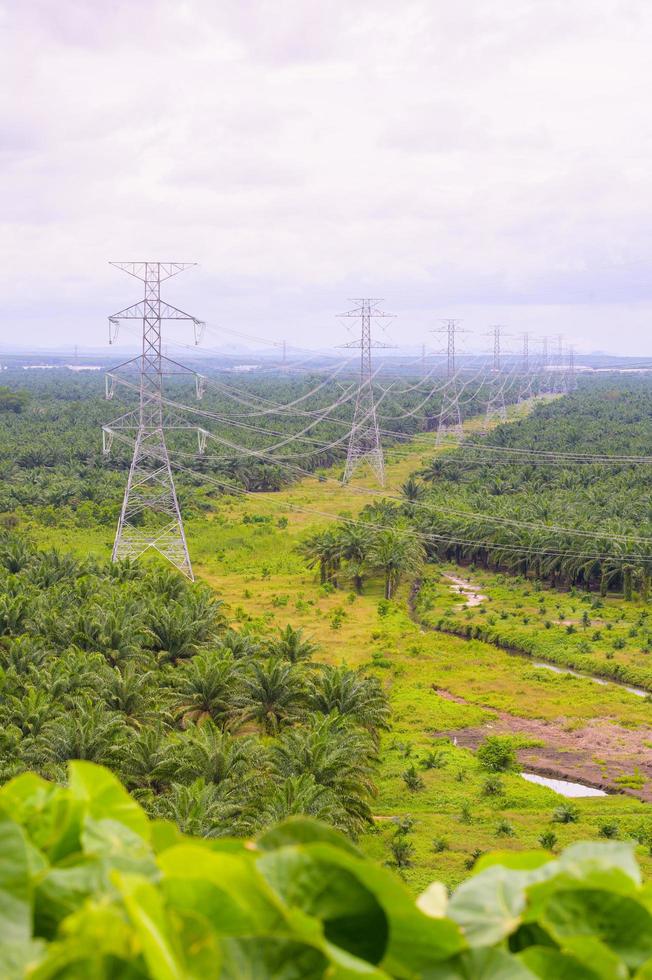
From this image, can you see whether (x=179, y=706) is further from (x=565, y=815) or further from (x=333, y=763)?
(x=565, y=815)

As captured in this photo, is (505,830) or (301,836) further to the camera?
(505,830)

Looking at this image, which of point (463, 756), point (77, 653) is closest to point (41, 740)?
point (77, 653)

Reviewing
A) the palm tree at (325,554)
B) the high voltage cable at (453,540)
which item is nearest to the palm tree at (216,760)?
the palm tree at (325,554)

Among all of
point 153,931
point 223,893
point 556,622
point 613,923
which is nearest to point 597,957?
point 613,923

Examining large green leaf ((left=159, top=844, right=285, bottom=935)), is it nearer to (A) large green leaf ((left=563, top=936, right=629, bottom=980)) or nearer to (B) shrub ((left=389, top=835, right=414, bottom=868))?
(A) large green leaf ((left=563, top=936, right=629, bottom=980))

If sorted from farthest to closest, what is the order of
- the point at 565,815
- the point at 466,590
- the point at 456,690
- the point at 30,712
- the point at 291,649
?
the point at 466,590 < the point at 456,690 < the point at 291,649 < the point at 565,815 < the point at 30,712

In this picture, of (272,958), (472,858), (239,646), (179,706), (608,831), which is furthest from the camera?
(239,646)

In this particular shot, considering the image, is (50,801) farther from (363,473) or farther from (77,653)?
(363,473)

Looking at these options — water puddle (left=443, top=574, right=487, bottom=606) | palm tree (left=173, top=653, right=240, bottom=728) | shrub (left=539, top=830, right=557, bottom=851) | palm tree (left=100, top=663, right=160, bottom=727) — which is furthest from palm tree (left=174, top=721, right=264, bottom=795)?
water puddle (left=443, top=574, right=487, bottom=606)
